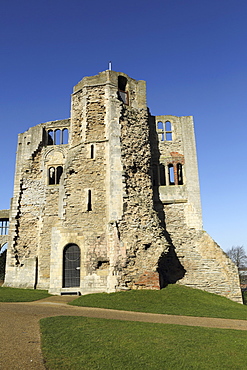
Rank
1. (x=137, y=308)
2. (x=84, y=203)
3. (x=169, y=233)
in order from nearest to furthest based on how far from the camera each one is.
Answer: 1. (x=137, y=308)
2. (x=84, y=203)
3. (x=169, y=233)

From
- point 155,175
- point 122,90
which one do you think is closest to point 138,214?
A: point 155,175

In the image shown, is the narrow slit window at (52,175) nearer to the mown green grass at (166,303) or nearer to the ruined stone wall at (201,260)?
the ruined stone wall at (201,260)

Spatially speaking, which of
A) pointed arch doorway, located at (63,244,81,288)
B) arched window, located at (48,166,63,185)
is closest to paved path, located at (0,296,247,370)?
pointed arch doorway, located at (63,244,81,288)

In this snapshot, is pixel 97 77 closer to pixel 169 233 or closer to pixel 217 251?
pixel 169 233

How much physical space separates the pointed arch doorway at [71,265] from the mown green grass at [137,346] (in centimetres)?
743

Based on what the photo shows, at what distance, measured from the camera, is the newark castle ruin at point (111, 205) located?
16078 millimetres

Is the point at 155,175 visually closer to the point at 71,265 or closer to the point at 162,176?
the point at 162,176

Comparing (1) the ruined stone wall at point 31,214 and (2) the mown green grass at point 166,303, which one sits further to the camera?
(1) the ruined stone wall at point 31,214

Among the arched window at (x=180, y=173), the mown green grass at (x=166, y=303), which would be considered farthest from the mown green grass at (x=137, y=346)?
the arched window at (x=180, y=173)

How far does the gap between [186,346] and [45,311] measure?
5.70 meters

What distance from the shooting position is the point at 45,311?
10914mm

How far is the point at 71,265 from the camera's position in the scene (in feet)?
54.8

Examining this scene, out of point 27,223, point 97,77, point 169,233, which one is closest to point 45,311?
point 169,233

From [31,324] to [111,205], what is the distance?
8679 mm
